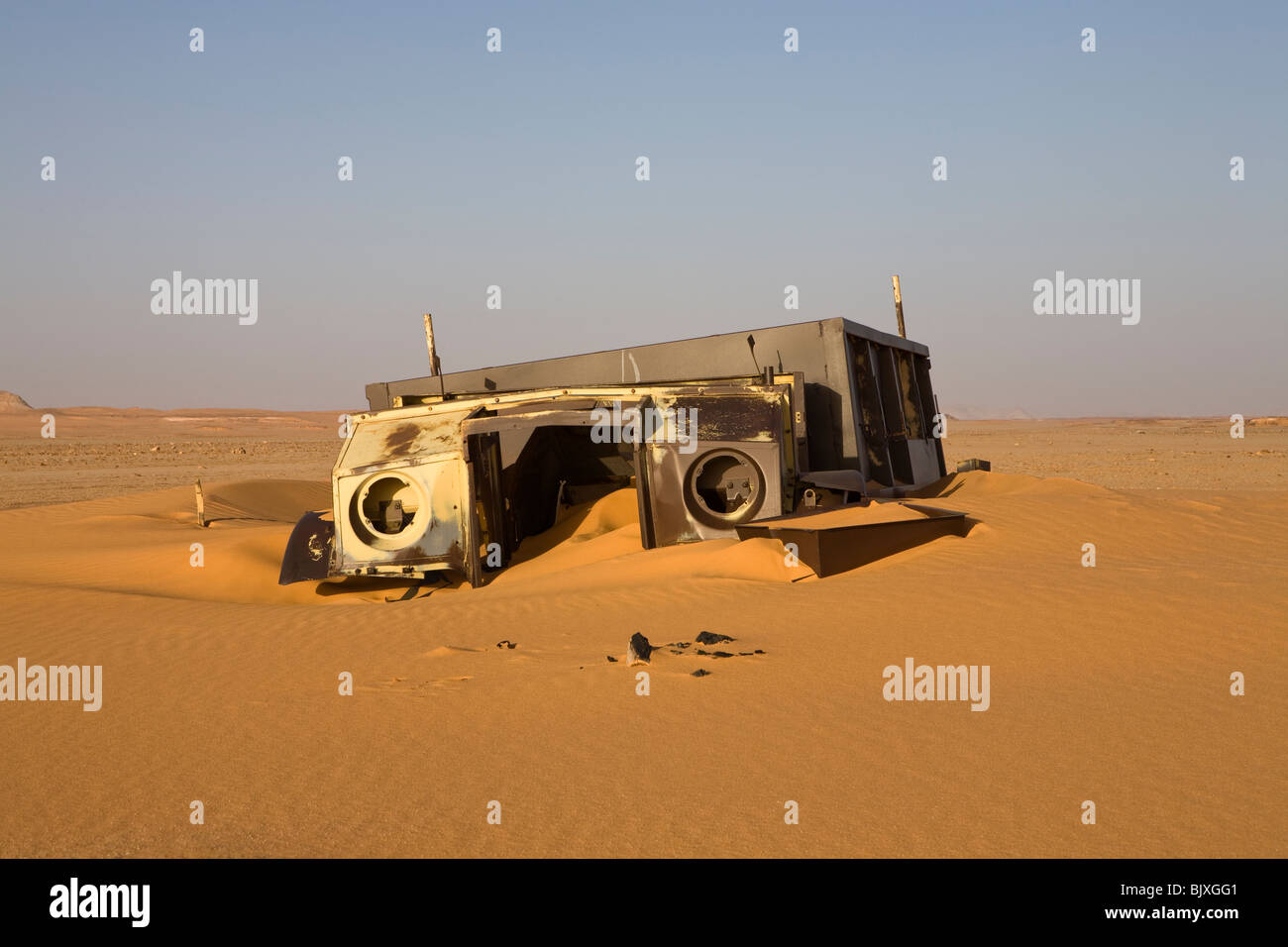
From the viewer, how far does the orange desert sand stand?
3828 mm

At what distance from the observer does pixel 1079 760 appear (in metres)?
4.31

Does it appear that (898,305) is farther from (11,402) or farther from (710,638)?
(11,402)

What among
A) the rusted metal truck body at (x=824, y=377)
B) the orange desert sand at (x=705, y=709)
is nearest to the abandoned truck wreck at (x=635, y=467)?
the rusted metal truck body at (x=824, y=377)

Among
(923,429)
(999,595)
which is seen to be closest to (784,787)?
(999,595)

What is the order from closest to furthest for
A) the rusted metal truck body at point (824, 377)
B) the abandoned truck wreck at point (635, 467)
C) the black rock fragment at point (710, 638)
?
the black rock fragment at point (710, 638), the abandoned truck wreck at point (635, 467), the rusted metal truck body at point (824, 377)

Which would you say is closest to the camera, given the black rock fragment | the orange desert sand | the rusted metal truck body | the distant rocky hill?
the orange desert sand

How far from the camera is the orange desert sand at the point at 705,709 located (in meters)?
3.83

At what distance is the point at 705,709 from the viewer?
534 cm

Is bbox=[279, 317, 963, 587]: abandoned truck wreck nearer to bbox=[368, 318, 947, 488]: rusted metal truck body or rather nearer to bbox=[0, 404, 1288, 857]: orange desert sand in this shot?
bbox=[368, 318, 947, 488]: rusted metal truck body

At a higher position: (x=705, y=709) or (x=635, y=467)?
(x=635, y=467)

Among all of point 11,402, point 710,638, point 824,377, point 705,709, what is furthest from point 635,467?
point 11,402

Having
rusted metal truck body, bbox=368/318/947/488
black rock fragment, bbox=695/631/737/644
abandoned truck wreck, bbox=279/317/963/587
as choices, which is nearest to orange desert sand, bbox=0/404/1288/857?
black rock fragment, bbox=695/631/737/644

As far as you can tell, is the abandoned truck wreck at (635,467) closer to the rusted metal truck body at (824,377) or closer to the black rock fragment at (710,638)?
the rusted metal truck body at (824,377)

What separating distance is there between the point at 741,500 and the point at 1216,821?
7.70 meters
